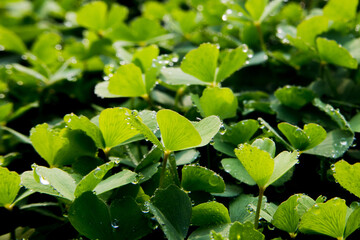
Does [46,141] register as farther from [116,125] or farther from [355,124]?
[355,124]

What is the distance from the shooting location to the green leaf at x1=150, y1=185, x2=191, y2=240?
0.65 metres

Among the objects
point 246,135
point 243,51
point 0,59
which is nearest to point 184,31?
point 243,51

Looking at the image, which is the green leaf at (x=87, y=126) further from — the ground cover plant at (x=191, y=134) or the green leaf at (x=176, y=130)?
the green leaf at (x=176, y=130)

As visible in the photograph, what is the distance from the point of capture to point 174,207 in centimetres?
65

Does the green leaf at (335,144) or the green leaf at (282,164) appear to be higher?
the green leaf at (282,164)

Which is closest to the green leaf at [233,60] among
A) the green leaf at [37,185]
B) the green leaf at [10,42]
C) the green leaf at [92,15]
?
the green leaf at [37,185]

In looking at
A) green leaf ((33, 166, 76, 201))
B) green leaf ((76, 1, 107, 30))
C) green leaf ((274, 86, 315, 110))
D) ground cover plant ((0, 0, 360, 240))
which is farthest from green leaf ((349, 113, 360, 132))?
green leaf ((76, 1, 107, 30))

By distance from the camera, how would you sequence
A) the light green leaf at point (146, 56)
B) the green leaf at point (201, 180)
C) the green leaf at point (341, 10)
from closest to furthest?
the green leaf at point (201, 180) → the light green leaf at point (146, 56) → the green leaf at point (341, 10)

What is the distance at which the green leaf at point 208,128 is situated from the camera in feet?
2.17

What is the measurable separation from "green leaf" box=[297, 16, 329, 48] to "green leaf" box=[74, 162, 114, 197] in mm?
617

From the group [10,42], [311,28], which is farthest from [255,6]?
[10,42]

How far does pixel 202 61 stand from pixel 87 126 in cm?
29

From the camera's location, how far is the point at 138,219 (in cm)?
68

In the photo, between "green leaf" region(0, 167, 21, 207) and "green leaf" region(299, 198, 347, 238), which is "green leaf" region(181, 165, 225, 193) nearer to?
"green leaf" region(299, 198, 347, 238)
